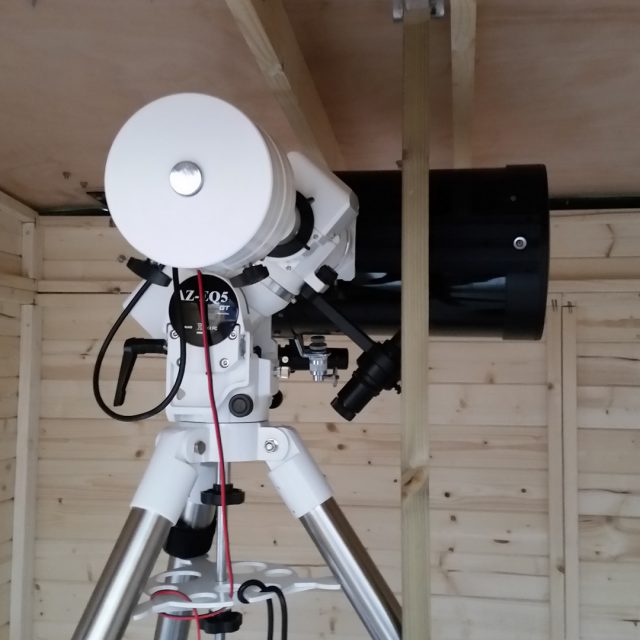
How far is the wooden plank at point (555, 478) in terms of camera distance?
1615 millimetres

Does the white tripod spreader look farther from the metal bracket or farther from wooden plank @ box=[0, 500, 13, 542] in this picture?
wooden plank @ box=[0, 500, 13, 542]

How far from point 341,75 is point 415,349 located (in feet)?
1.77

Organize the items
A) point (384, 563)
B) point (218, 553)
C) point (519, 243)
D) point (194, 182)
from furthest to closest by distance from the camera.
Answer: point (384, 563), point (519, 243), point (218, 553), point (194, 182)

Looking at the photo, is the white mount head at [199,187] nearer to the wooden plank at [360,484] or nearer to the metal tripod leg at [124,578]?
the metal tripod leg at [124,578]

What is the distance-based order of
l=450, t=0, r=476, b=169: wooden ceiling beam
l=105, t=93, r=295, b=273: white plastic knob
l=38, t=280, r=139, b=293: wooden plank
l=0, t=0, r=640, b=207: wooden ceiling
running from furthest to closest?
l=38, t=280, r=139, b=293: wooden plank < l=0, t=0, r=640, b=207: wooden ceiling < l=450, t=0, r=476, b=169: wooden ceiling beam < l=105, t=93, r=295, b=273: white plastic knob

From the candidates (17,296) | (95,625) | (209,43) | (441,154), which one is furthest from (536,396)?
(17,296)

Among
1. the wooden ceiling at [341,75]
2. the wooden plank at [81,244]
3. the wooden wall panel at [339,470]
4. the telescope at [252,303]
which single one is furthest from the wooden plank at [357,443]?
the telescope at [252,303]

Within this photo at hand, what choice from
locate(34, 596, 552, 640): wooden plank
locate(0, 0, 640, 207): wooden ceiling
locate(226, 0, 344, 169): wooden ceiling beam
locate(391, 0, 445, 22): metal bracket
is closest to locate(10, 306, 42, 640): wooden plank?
locate(34, 596, 552, 640): wooden plank

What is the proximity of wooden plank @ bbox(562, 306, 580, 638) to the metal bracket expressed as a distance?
3.24 ft

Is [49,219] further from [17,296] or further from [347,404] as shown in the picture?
[347,404]

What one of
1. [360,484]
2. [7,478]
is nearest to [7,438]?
[7,478]

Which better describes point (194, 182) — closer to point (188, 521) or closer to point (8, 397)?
point (188, 521)

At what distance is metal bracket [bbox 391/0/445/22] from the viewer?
803 millimetres

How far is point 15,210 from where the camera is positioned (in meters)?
1.77
